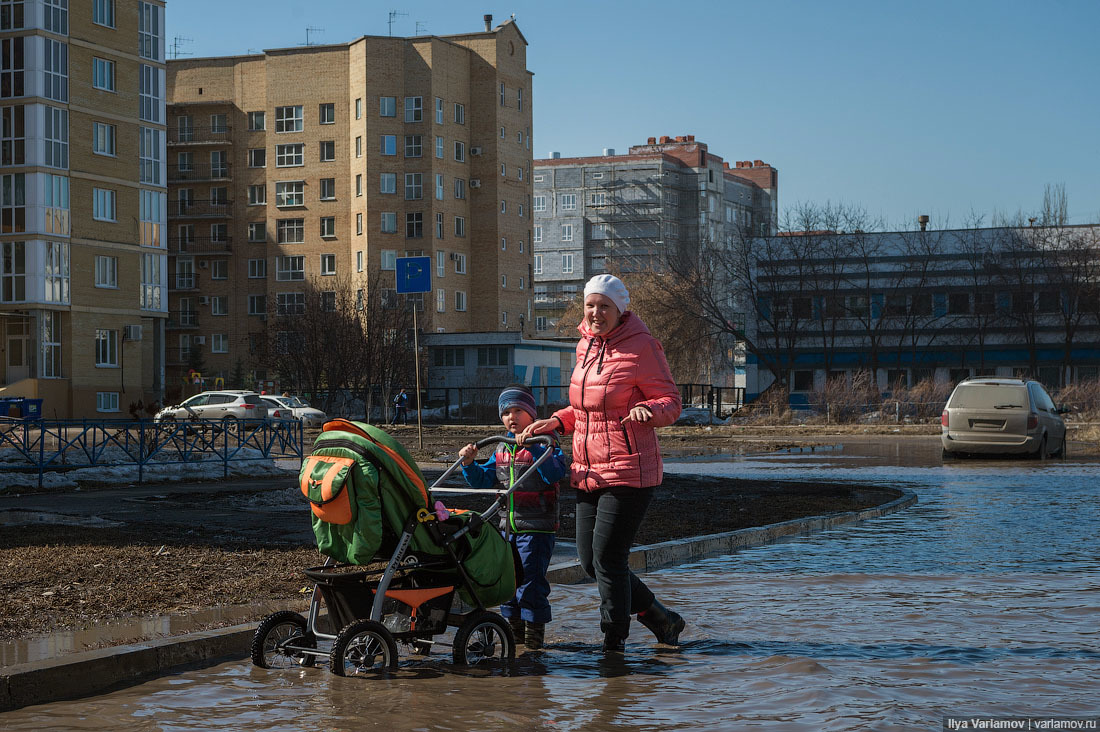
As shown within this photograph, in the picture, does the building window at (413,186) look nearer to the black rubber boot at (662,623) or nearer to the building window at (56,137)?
the building window at (56,137)

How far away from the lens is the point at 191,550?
10922mm

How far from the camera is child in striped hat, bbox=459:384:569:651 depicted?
7250mm

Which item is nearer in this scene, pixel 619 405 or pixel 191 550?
pixel 619 405

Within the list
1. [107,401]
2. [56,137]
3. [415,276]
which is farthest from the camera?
[107,401]

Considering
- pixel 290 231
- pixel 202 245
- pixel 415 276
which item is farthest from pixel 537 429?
pixel 202 245

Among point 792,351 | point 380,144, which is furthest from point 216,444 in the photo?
point 380,144

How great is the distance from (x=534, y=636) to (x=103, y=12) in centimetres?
5463

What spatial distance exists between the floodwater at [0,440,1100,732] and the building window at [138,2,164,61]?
5446 centimetres

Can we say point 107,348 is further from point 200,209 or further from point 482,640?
point 482,640

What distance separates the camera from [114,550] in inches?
426

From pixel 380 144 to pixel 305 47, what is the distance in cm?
870

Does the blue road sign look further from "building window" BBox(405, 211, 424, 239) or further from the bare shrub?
"building window" BBox(405, 211, 424, 239)

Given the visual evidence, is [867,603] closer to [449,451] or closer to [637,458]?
[637,458]

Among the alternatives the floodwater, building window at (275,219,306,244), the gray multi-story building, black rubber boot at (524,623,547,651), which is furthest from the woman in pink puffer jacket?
the gray multi-story building
